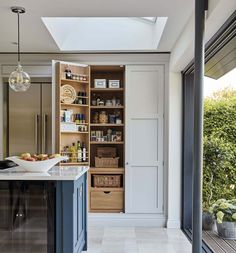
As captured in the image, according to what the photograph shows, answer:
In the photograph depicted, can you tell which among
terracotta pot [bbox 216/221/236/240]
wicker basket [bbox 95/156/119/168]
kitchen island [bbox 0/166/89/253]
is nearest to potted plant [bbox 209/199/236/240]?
terracotta pot [bbox 216/221/236/240]

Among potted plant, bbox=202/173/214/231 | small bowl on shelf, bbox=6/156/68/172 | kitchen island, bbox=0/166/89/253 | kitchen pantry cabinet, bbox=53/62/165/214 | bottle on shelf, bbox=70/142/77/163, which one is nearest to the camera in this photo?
kitchen island, bbox=0/166/89/253

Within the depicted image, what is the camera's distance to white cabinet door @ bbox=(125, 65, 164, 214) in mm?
5102

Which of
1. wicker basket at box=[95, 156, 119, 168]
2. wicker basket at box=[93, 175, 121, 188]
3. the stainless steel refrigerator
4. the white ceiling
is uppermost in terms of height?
the white ceiling

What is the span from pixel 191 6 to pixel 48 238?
2540mm

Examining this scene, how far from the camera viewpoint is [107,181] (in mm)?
5215

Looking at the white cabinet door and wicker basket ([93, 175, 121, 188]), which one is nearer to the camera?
the white cabinet door

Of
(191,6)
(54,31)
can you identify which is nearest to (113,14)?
(191,6)

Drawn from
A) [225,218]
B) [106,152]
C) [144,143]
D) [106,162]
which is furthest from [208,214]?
[106,152]

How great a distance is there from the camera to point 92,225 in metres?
5.10

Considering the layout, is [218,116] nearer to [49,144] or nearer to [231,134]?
[231,134]

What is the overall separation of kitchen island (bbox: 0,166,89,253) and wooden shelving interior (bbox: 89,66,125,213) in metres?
1.95

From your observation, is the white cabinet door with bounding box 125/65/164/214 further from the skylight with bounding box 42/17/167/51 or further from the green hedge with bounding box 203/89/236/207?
the green hedge with bounding box 203/89/236/207

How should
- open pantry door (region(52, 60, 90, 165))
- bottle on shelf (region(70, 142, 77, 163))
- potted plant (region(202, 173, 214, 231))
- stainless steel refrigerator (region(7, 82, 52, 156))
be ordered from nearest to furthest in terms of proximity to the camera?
1. potted plant (region(202, 173, 214, 231))
2. open pantry door (region(52, 60, 90, 165))
3. bottle on shelf (region(70, 142, 77, 163))
4. stainless steel refrigerator (region(7, 82, 52, 156))

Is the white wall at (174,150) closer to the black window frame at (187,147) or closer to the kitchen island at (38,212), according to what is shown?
the black window frame at (187,147)
